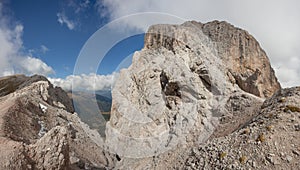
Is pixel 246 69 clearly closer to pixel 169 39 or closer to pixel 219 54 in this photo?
pixel 219 54

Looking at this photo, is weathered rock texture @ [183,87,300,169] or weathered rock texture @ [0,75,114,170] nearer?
weathered rock texture @ [183,87,300,169]

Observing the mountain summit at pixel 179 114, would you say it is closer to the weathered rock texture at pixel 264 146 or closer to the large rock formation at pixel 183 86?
the weathered rock texture at pixel 264 146

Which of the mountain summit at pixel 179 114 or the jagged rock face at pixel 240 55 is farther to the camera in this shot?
the jagged rock face at pixel 240 55

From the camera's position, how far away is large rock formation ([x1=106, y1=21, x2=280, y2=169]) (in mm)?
26000

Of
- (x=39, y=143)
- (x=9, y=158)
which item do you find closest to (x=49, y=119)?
(x=39, y=143)

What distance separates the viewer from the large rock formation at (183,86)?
2600 cm

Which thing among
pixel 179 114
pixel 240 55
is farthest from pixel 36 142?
pixel 240 55

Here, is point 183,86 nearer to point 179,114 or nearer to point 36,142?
point 179,114

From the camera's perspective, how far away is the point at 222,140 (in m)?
13.3

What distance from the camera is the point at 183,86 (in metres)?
29.8

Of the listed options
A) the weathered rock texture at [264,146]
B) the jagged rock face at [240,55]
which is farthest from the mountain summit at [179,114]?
the jagged rock face at [240,55]

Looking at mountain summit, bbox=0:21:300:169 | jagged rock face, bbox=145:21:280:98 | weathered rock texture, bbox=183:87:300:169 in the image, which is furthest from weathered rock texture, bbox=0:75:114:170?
jagged rock face, bbox=145:21:280:98

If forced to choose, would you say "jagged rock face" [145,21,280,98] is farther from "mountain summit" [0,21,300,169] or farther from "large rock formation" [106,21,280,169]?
"mountain summit" [0,21,300,169]

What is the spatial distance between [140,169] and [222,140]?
1189 centimetres
